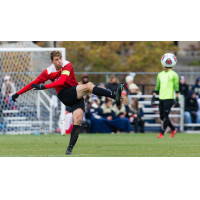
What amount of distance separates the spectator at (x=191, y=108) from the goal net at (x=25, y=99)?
4862mm

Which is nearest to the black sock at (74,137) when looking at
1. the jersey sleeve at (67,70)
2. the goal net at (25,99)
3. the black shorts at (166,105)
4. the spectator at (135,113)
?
the jersey sleeve at (67,70)

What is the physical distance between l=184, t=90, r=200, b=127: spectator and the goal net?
4.86 metres

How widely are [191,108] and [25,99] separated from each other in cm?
628

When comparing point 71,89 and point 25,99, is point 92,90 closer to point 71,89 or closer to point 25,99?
point 71,89

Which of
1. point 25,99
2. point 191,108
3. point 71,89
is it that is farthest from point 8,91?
A: point 71,89

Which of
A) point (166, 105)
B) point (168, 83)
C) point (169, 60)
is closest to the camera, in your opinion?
point (169, 60)

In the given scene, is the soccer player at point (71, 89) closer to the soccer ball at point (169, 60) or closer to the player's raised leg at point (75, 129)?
the player's raised leg at point (75, 129)

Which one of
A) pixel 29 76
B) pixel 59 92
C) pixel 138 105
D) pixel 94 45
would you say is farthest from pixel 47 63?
pixel 94 45

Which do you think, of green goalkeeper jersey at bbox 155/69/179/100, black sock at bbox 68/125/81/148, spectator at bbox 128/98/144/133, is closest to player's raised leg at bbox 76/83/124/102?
black sock at bbox 68/125/81/148

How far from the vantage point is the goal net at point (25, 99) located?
16531mm

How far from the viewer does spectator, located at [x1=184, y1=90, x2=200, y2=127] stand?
1723cm

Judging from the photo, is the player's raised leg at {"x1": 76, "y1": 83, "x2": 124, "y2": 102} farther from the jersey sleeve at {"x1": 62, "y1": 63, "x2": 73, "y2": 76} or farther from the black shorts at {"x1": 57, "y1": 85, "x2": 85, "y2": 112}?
the jersey sleeve at {"x1": 62, "y1": 63, "x2": 73, "y2": 76}

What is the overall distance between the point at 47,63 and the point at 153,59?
12.1m

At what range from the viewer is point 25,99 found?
17.3 m
